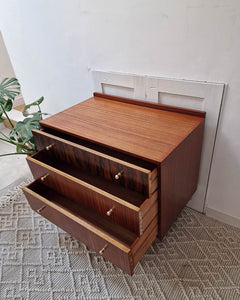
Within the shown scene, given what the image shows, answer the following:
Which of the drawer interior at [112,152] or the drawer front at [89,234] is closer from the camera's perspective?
the drawer front at [89,234]

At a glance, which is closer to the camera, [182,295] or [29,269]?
[182,295]

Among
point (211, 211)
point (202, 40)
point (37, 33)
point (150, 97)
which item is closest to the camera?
point (202, 40)

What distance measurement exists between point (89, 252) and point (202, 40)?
3.17 ft

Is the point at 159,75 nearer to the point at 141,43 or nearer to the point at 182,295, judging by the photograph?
the point at 141,43

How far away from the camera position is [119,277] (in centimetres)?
93

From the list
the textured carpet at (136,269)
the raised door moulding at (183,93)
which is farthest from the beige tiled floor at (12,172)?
the raised door moulding at (183,93)

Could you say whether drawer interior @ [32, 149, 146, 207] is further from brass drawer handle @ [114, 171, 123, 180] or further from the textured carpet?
the textured carpet

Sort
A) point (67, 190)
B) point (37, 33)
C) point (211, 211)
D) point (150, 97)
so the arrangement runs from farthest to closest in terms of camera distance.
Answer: point (37, 33), point (211, 211), point (150, 97), point (67, 190)

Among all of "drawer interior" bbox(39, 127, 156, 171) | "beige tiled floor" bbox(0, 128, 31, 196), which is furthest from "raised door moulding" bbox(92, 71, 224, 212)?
"beige tiled floor" bbox(0, 128, 31, 196)

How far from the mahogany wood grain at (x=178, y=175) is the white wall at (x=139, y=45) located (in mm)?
104

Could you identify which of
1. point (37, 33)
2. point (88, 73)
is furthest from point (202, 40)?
point (37, 33)

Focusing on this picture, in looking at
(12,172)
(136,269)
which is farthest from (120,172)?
(12,172)

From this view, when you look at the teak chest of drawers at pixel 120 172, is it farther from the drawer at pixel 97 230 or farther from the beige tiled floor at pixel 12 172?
the beige tiled floor at pixel 12 172

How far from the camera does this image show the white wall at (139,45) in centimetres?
77
